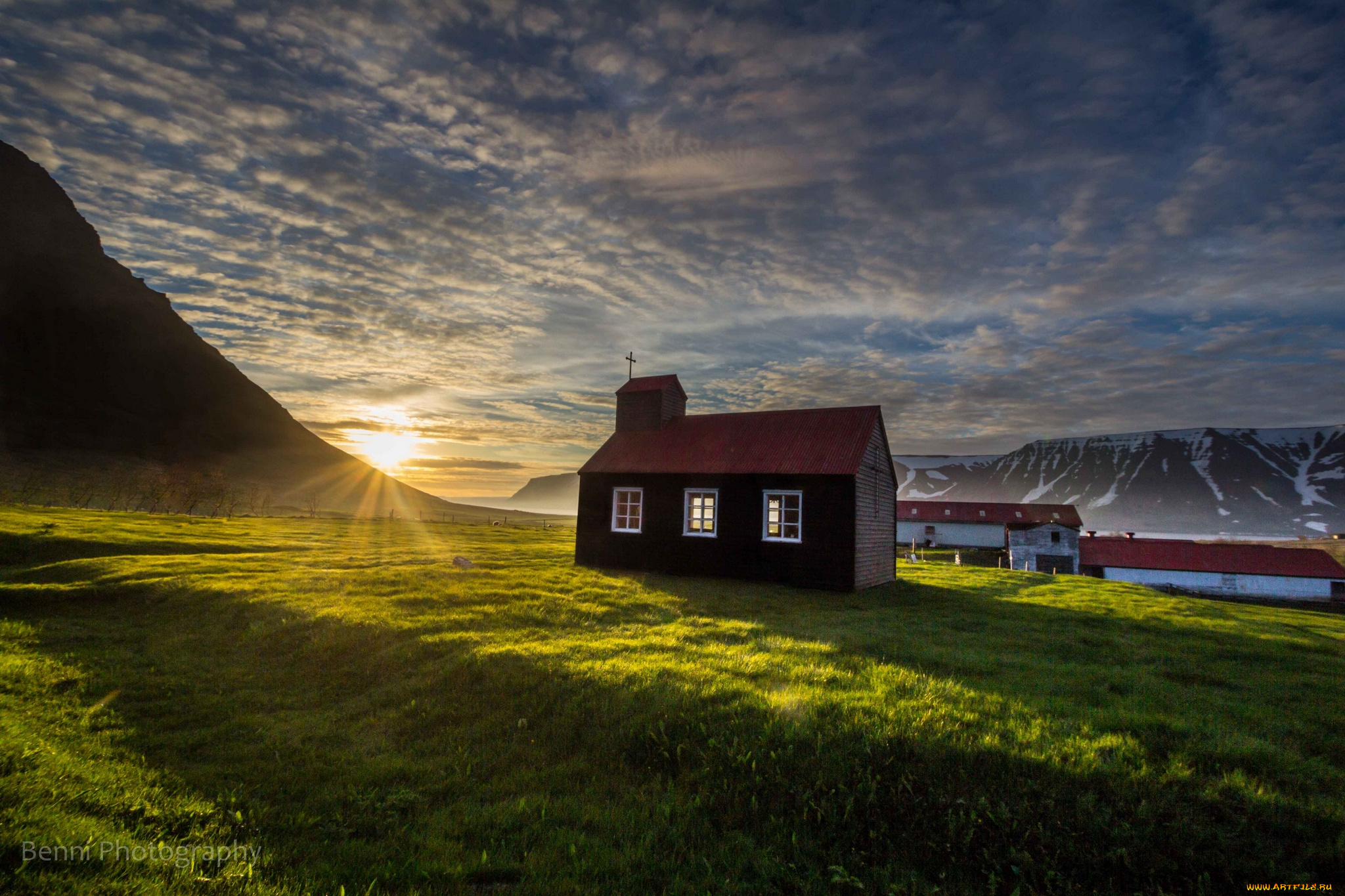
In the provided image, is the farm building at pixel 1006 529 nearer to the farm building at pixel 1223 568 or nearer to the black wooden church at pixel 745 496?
the farm building at pixel 1223 568

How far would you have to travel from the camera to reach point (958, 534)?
269ft

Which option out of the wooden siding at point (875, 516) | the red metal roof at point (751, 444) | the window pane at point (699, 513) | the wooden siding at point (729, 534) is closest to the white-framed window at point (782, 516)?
the wooden siding at point (729, 534)

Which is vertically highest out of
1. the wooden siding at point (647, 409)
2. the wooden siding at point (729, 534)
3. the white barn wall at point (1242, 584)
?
the wooden siding at point (647, 409)

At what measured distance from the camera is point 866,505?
22.8 metres

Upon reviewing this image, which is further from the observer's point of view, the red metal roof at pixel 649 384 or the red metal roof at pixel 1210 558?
the red metal roof at pixel 1210 558

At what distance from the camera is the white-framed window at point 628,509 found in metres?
25.9

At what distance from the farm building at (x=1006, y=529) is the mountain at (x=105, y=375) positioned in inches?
6046

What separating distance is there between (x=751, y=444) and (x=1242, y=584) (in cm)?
6649

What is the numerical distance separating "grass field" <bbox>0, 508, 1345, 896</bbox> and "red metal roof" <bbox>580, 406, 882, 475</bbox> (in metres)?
9.36

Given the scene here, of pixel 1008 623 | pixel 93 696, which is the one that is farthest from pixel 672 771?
pixel 1008 623

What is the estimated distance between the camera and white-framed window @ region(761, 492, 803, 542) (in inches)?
876

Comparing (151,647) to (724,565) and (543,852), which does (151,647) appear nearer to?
(543,852)

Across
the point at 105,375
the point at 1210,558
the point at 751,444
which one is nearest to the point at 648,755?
the point at 751,444

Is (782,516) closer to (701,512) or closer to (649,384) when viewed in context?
(701,512)
